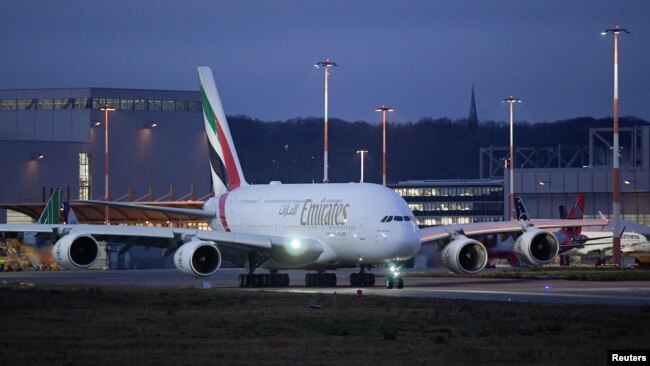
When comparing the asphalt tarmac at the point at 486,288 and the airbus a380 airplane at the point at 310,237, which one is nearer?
the asphalt tarmac at the point at 486,288

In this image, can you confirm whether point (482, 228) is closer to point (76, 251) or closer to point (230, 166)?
point (230, 166)

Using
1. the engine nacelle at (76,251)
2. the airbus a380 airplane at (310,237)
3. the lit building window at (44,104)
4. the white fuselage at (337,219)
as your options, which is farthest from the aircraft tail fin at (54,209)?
the lit building window at (44,104)

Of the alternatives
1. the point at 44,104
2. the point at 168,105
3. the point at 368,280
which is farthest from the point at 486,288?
the point at 44,104

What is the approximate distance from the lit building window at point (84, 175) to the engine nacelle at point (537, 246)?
59.2 metres

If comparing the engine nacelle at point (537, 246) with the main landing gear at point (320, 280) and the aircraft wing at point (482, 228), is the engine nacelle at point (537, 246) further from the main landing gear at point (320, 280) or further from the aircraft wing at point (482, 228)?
the main landing gear at point (320, 280)

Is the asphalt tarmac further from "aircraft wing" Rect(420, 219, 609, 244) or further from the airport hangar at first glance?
the airport hangar

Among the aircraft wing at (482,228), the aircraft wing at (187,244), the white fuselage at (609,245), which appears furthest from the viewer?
the white fuselage at (609,245)

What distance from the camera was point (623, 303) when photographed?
126ft

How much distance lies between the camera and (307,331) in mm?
28844

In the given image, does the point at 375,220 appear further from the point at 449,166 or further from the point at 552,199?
the point at 449,166

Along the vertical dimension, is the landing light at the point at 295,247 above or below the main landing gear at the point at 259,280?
above

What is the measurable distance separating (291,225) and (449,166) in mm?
143164
